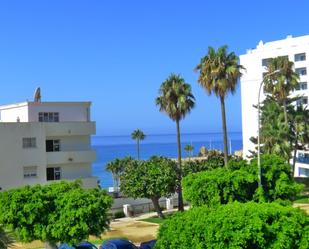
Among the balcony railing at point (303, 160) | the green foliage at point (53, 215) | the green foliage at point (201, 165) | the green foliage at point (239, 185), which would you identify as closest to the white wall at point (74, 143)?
the green foliage at point (201, 165)

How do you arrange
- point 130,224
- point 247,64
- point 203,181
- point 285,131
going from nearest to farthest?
point 203,181, point 130,224, point 285,131, point 247,64

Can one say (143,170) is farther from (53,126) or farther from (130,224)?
(53,126)

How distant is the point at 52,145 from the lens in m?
49.0

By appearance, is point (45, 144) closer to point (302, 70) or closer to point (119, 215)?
point (119, 215)

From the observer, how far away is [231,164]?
37.6m

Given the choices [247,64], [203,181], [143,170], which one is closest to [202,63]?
[143,170]

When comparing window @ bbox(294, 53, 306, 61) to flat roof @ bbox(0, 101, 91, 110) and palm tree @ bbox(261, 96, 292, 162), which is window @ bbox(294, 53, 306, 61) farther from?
flat roof @ bbox(0, 101, 91, 110)

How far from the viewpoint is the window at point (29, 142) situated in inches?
1860

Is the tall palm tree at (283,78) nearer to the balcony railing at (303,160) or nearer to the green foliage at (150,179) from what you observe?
the green foliage at (150,179)

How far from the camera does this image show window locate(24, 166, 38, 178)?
155ft

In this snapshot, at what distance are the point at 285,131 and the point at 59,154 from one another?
23.3m

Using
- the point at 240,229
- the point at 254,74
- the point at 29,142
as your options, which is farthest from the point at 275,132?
the point at 240,229

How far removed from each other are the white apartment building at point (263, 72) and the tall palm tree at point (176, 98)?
83.4 feet

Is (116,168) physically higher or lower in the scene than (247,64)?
lower
